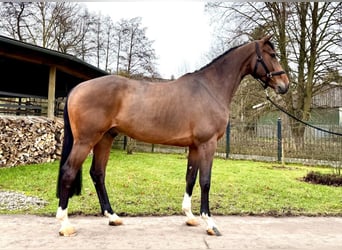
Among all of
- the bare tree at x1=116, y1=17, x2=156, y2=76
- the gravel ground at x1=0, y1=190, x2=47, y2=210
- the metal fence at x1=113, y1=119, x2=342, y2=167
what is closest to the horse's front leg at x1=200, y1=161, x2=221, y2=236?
the gravel ground at x1=0, y1=190, x2=47, y2=210

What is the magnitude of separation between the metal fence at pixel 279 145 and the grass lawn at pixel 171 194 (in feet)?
12.0

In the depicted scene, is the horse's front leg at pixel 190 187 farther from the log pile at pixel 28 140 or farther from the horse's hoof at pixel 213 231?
the log pile at pixel 28 140

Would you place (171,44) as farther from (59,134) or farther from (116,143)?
(59,134)

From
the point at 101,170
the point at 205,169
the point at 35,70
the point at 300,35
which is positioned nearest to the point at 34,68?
the point at 35,70

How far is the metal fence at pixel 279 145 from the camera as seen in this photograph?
973 cm

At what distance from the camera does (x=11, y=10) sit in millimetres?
13406

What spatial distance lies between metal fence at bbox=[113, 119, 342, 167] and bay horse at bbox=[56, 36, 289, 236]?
756cm

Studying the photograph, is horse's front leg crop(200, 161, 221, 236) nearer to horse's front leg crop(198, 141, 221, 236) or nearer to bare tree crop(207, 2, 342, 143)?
horse's front leg crop(198, 141, 221, 236)

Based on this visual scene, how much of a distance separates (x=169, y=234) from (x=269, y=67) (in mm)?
2039

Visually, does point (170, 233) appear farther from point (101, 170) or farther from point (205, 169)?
point (101, 170)

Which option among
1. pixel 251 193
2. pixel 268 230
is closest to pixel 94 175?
pixel 268 230

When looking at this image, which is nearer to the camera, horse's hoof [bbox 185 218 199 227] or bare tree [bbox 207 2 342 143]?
horse's hoof [bbox 185 218 199 227]

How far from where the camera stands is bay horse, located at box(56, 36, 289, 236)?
109 inches

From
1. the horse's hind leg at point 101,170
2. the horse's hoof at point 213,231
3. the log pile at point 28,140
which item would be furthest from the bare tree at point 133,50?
the horse's hoof at point 213,231
